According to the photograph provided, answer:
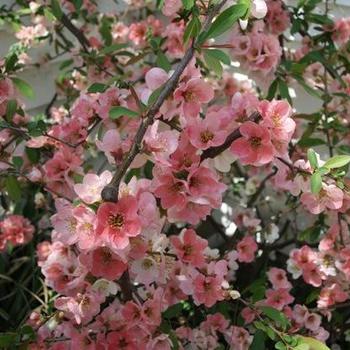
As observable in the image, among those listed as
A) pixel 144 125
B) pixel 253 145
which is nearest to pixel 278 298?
pixel 253 145

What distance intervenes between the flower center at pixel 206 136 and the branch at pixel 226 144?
4cm

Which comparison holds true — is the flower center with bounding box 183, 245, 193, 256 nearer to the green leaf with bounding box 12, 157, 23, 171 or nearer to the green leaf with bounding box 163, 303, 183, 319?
the green leaf with bounding box 163, 303, 183, 319

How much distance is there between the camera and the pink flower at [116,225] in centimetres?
79

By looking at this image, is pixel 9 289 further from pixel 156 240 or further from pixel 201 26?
pixel 201 26

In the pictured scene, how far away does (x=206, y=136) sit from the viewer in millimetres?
925

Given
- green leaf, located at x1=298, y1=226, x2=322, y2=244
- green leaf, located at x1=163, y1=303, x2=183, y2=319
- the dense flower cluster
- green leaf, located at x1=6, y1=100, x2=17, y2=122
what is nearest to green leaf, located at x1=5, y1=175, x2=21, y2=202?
the dense flower cluster

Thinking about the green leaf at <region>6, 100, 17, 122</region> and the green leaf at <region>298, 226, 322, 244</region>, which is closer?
the green leaf at <region>6, 100, 17, 122</region>

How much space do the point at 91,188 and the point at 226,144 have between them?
25 centimetres

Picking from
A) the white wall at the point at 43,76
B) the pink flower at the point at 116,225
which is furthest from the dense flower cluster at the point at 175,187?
the white wall at the point at 43,76

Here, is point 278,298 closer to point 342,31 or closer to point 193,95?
point 193,95

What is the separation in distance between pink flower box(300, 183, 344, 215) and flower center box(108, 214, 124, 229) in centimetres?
37

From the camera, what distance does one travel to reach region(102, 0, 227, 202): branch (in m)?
0.82

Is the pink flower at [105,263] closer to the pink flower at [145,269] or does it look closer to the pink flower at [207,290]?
the pink flower at [145,269]

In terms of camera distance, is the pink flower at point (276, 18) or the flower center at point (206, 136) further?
the pink flower at point (276, 18)
